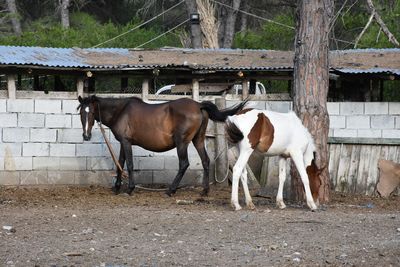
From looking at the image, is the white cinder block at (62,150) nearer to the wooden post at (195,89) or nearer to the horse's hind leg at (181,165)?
the horse's hind leg at (181,165)

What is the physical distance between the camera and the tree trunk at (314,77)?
14547mm

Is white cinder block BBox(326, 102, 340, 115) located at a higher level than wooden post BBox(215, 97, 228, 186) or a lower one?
higher

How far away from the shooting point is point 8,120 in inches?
647

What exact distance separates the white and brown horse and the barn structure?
262 cm

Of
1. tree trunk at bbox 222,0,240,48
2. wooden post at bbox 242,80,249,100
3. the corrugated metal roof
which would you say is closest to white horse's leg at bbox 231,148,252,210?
the corrugated metal roof

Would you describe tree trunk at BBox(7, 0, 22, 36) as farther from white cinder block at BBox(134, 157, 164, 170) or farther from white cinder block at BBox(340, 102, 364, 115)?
white cinder block at BBox(340, 102, 364, 115)

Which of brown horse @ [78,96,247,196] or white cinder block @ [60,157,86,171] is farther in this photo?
white cinder block @ [60,157,86,171]

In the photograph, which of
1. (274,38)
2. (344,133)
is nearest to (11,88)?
(344,133)

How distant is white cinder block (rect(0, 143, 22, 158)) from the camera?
54.0 feet

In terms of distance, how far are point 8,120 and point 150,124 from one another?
109 inches

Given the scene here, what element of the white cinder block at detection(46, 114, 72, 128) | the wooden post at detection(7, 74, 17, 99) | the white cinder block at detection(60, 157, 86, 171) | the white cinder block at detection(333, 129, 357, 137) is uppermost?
the wooden post at detection(7, 74, 17, 99)

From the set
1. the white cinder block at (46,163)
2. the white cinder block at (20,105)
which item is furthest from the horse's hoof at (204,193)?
the white cinder block at (20,105)

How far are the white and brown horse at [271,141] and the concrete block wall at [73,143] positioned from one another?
3.42 metres

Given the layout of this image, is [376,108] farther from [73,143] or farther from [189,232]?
[189,232]
